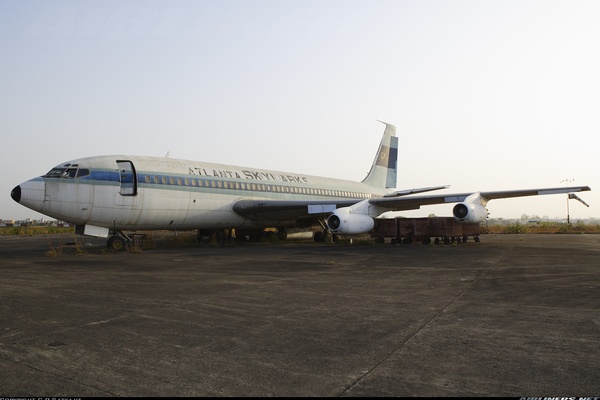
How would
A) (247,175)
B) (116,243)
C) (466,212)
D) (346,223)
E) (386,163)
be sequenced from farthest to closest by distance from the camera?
(386,163) → (247,175) → (346,223) → (466,212) → (116,243)

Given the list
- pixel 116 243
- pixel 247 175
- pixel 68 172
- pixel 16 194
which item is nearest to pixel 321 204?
pixel 247 175

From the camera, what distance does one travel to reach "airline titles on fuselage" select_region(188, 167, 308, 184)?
69.2ft

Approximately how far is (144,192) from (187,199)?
216cm

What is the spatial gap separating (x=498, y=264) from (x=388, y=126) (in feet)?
82.3

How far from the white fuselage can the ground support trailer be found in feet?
22.1

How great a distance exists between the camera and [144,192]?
1798 cm

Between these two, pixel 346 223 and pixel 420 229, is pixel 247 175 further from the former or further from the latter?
pixel 420 229

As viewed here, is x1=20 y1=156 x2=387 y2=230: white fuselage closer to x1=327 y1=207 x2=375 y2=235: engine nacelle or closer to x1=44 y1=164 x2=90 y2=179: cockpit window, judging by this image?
x1=44 y1=164 x2=90 y2=179: cockpit window

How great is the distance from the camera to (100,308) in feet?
22.0

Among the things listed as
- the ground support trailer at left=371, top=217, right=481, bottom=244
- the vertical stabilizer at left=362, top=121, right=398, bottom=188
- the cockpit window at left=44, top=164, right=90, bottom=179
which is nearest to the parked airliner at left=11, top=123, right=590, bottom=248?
the cockpit window at left=44, top=164, right=90, bottom=179

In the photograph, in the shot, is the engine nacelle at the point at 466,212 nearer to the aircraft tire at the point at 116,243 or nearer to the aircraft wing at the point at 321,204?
the aircraft wing at the point at 321,204

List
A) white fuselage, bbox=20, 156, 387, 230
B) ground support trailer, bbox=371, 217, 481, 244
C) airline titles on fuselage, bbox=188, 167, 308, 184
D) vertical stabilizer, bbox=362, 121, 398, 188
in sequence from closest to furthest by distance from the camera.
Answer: white fuselage, bbox=20, 156, 387, 230
airline titles on fuselage, bbox=188, 167, 308, 184
ground support trailer, bbox=371, 217, 481, 244
vertical stabilizer, bbox=362, 121, 398, 188

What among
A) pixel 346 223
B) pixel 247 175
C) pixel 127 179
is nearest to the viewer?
pixel 127 179

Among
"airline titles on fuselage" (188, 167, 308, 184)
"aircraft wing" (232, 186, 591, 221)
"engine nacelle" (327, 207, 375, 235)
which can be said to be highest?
"airline titles on fuselage" (188, 167, 308, 184)
